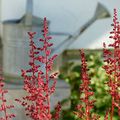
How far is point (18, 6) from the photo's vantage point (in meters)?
3.98

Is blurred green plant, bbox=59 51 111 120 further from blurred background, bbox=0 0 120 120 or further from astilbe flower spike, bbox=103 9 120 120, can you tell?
astilbe flower spike, bbox=103 9 120 120

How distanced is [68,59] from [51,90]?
115 inches

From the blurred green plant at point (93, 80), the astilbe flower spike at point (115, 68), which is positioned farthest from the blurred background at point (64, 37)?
the astilbe flower spike at point (115, 68)

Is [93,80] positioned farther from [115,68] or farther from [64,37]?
[115,68]

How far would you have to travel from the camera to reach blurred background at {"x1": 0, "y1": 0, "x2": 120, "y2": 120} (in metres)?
3.46

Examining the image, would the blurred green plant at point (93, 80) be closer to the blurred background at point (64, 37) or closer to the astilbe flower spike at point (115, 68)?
the blurred background at point (64, 37)

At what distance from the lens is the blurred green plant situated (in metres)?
3.53

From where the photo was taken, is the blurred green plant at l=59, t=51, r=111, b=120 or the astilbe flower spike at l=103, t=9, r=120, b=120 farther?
the blurred green plant at l=59, t=51, r=111, b=120

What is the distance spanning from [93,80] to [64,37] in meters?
0.58

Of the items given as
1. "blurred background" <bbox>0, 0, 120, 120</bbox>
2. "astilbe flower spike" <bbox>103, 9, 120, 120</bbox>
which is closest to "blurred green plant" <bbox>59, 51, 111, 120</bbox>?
"blurred background" <bbox>0, 0, 120, 120</bbox>

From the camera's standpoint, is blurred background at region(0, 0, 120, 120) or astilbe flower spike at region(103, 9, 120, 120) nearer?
astilbe flower spike at region(103, 9, 120, 120)

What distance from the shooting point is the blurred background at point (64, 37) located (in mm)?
3463

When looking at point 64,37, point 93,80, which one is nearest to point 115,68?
point 93,80

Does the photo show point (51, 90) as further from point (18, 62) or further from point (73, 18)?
point (73, 18)
